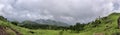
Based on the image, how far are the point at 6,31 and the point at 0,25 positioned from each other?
21.6ft

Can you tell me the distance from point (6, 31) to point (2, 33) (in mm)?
5288

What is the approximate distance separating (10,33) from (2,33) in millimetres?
6102

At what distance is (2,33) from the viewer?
170750 mm

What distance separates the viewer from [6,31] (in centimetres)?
17562

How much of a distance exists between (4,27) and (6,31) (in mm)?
6436

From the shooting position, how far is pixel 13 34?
17675 centimetres

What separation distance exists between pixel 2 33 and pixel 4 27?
35.6ft

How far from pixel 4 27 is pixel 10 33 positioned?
9.45 meters

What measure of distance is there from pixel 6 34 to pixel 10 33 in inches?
130

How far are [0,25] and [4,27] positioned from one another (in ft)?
14.4

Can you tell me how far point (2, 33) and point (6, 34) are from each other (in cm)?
299

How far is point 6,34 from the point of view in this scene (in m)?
172

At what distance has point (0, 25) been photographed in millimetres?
177375
